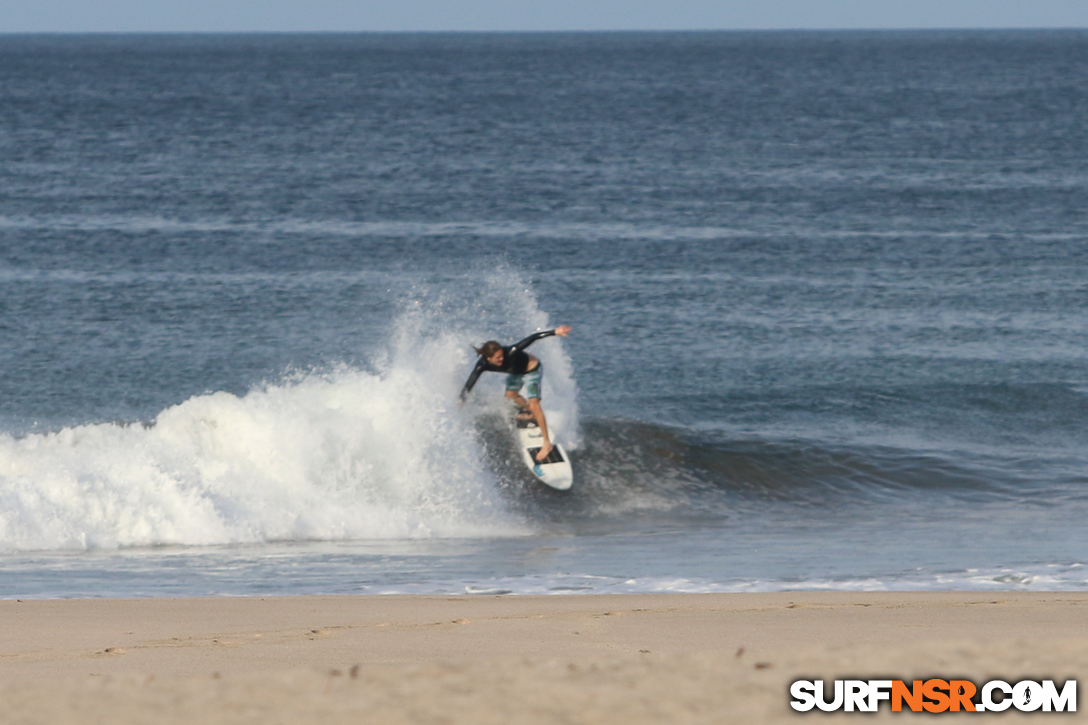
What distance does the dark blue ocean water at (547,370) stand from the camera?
40.4 feet

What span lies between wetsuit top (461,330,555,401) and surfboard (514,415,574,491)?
93 cm

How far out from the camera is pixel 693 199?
118 ft

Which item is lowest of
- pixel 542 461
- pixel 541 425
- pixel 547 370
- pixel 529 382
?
pixel 542 461

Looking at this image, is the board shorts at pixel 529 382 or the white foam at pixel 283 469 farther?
the board shorts at pixel 529 382

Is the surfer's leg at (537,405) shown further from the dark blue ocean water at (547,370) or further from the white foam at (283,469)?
the white foam at (283,469)

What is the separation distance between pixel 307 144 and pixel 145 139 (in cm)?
692

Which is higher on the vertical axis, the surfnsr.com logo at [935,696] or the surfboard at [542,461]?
the surfnsr.com logo at [935,696]

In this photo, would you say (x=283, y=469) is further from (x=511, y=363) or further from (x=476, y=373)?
(x=511, y=363)

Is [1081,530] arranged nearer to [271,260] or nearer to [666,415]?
[666,415]

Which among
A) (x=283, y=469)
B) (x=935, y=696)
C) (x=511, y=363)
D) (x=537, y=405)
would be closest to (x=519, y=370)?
(x=511, y=363)

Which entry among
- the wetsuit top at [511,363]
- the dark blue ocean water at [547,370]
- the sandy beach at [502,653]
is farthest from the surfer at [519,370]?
the sandy beach at [502,653]

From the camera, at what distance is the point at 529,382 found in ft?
49.0

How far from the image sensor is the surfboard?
15016mm

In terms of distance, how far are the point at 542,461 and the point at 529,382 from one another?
3.33 ft
